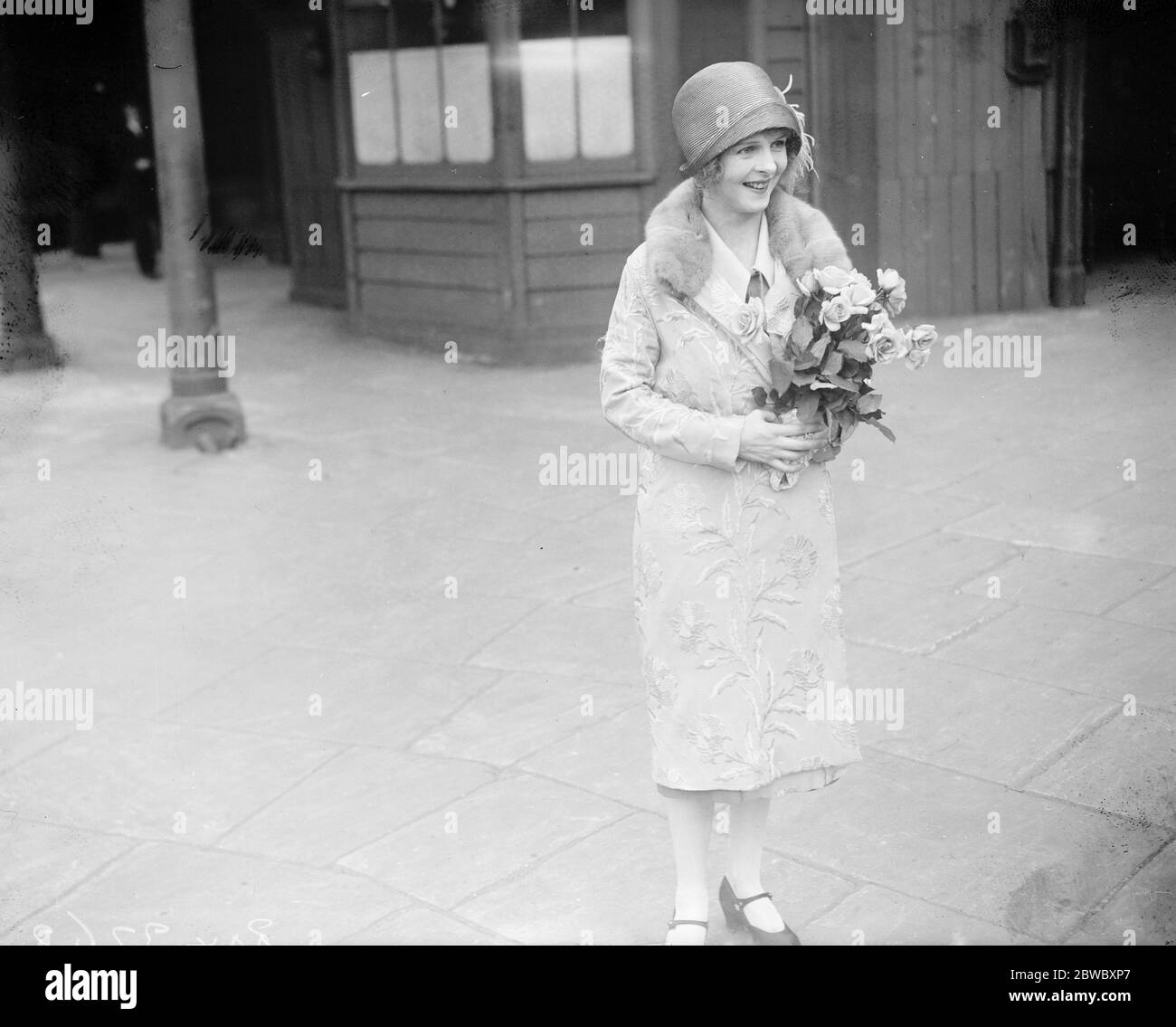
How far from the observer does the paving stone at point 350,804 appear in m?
4.21

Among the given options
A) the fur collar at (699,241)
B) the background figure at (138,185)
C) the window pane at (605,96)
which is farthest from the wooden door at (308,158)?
the fur collar at (699,241)

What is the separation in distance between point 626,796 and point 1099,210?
9.91 metres

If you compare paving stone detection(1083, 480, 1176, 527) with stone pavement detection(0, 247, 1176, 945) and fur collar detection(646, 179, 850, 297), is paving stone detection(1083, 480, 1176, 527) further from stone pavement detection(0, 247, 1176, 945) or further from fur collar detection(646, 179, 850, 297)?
fur collar detection(646, 179, 850, 297)

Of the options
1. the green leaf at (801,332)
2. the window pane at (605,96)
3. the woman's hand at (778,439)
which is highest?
the window pane at (605,96)

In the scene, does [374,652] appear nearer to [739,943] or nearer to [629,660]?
[629,660]

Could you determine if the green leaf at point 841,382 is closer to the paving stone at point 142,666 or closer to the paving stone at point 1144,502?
the paving stone at point 142,666

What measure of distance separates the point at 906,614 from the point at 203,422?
15.0 feet

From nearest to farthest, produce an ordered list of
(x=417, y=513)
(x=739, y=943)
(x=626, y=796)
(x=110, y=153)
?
(x=739, y=943), (x=626, y=796), (x=417, y=513), (x=110, y=153)

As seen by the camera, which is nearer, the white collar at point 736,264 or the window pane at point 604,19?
the white collar at point 736,264

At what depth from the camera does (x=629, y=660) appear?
549cm

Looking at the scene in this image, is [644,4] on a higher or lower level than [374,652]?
higher

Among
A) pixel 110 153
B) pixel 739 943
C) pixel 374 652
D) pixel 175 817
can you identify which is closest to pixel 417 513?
pixel 374 652

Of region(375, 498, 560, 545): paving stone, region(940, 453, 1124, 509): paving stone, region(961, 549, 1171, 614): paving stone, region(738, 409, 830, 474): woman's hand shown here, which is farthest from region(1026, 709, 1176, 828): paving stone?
region(375, 498, 560, 545): paving stone

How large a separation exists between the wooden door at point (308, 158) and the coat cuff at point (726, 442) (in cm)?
1075
